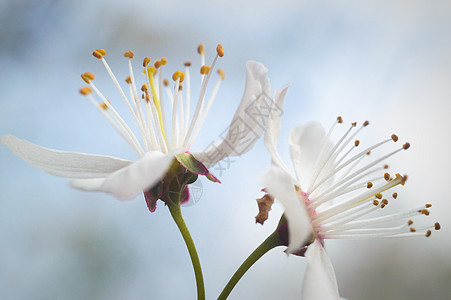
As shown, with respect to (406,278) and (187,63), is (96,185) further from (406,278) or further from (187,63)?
(406,278)

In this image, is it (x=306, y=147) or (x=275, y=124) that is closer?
(x=275, y=124)

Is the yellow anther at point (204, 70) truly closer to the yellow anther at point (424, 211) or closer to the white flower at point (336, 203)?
the white flower at point (336, 203)

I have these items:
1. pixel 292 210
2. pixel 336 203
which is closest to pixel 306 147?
pixel 336 203

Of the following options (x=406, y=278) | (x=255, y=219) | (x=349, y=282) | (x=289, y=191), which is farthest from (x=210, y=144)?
(x=406, y=278)

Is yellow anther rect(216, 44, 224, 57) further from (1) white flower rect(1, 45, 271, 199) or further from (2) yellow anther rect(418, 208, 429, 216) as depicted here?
(2) yellow anther rect(418, 208, 429, 216)

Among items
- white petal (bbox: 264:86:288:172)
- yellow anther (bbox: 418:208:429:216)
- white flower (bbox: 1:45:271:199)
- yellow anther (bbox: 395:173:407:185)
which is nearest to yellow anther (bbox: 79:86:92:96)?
white flower (bbox: 1:45:271:199)

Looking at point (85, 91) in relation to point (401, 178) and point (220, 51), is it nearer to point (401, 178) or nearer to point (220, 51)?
point (220, 51)

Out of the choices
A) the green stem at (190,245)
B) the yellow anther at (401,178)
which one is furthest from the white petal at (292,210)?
the yellow anther at (401,178)
